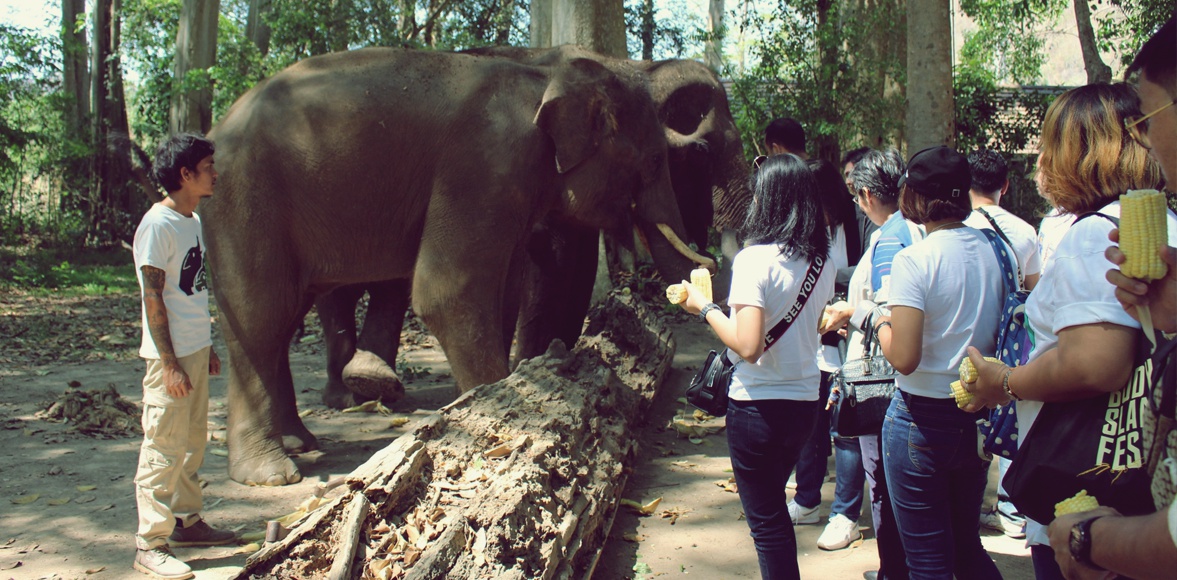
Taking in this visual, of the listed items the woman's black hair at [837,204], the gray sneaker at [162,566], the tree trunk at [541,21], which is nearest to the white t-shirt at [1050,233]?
the woman's black hair at [837,204]

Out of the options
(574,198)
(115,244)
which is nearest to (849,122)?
(574,198)

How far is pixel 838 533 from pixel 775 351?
1.76m

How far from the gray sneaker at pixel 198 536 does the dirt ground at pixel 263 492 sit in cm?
5

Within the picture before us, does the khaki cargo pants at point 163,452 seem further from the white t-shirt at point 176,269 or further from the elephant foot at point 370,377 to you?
the elephant foot at point 370,377

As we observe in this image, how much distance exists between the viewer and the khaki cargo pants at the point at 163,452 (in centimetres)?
438

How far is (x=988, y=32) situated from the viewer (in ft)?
95.3

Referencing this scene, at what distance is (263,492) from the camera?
5.75 m

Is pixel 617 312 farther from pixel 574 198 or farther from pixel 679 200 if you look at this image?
pixel 574 198

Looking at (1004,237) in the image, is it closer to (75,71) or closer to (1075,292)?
(1075,292)

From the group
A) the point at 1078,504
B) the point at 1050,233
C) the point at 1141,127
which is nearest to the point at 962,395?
the point at 1078,504

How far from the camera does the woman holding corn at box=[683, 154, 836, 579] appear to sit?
3.44 meters

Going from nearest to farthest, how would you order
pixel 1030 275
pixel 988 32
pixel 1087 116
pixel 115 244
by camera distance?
pixel 1087 116
pixel 1030 275
pixel 115 244
pixel 988 32

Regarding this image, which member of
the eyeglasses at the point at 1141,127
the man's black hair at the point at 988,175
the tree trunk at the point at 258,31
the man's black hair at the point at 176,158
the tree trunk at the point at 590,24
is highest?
the tree trunk at the point at 258,31

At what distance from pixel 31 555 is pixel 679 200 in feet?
17.2
